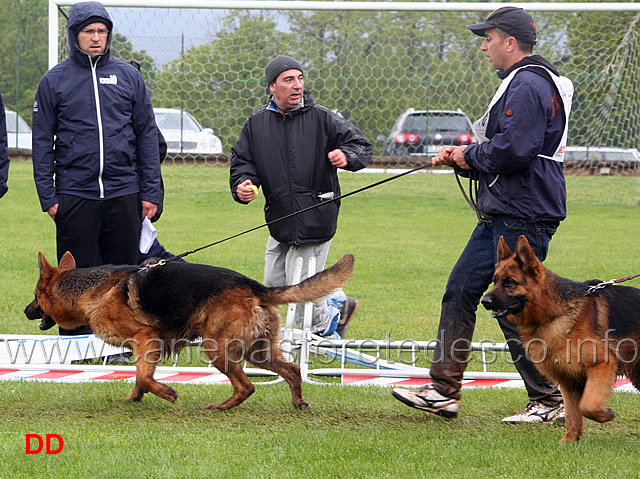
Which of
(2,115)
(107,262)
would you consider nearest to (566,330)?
(107,262)

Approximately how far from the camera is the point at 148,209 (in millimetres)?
6633

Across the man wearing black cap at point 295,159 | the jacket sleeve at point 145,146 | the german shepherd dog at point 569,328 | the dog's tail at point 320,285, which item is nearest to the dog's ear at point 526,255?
the german shepherd dog at point 569,328

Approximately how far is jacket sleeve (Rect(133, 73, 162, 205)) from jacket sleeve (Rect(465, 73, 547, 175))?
2927 millimetres

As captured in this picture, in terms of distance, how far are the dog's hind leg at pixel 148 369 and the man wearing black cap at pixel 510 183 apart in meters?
1.42

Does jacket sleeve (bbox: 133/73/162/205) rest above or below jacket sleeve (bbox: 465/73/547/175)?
below

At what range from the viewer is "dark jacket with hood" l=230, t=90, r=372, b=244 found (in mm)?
6262

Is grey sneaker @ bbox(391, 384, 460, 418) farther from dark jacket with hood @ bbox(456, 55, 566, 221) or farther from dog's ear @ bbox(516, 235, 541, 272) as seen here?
dark jacket with hood @ bbox(456, 55, 566, 221)

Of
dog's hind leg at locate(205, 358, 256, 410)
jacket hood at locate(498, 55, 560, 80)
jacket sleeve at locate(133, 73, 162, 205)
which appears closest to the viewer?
jacket hood at locate(498, 55, 560, 80)

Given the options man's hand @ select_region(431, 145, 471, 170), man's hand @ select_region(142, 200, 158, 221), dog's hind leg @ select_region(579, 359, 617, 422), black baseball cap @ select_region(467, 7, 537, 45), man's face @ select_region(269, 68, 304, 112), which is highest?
black baseball cap @ select_region(467, 7, 537, 45)

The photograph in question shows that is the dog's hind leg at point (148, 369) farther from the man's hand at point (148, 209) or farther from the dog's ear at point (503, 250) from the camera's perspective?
the dog's ear at point (503, 250)

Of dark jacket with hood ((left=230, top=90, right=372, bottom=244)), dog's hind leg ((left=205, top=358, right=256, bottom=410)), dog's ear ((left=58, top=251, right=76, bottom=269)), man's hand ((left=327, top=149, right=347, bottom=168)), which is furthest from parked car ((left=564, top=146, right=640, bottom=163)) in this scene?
dog's ear ((left=58, top=251, right=76, bottom=269))

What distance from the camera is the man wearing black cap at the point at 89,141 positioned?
627 centimetres

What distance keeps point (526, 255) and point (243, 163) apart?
2633 millimetres

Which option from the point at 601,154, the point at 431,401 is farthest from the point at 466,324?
the point at 601,154
